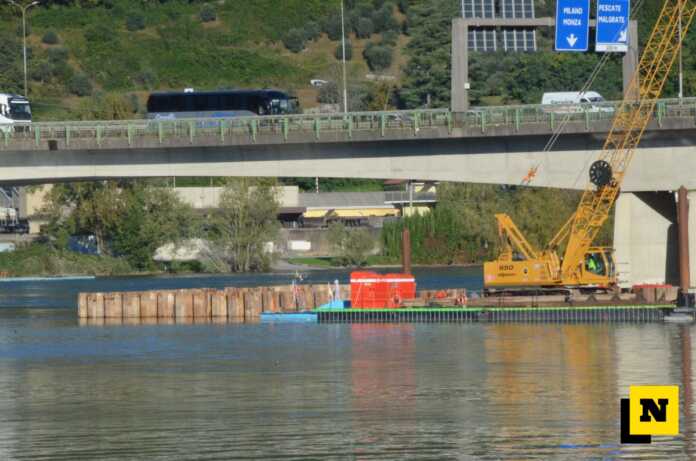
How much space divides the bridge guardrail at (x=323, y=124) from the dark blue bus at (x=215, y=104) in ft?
107

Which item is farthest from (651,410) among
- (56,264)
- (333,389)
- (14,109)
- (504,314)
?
(56,264)

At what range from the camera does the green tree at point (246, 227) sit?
5630 inches

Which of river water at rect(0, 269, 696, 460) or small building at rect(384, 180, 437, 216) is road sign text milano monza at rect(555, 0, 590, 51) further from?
small building at rect(384, 180, 437, 216)

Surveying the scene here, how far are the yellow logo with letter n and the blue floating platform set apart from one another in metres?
45.3

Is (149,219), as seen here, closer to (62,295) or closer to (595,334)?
(62,295)

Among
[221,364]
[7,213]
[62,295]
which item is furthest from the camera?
[7,213]

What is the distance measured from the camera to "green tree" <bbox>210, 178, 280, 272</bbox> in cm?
14300

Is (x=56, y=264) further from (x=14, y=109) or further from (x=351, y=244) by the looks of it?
(x=351, y=244)

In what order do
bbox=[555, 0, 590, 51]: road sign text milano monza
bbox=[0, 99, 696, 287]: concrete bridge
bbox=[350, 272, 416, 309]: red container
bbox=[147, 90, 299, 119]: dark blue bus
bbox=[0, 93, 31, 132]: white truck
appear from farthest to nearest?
bbox=[147, 90, 299, 119]: dark blue bus, bbox=[0, 93, 31, 132]: white truck, bbox=[0, 99, 696, 287]: concrete bridge, bbox=[555, 0, 590, 51]: road sign text milano monza, bbox=[350, 272, 416, 309]: red container

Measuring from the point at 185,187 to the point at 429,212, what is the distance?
25.0 metres

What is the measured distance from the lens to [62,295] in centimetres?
11444

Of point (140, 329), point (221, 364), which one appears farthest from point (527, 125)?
point (221, 364)

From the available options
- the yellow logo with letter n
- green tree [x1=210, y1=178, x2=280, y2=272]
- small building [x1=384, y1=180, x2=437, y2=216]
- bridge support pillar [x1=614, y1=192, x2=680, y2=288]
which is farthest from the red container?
small building [x1=384, y1=180, x2=437, y2=216]

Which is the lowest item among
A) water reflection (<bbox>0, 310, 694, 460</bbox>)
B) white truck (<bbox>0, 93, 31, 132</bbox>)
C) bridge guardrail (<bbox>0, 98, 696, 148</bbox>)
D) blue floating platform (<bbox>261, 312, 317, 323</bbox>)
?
water reflection (<bbox>0, 310, 694, 460</bbox>)
